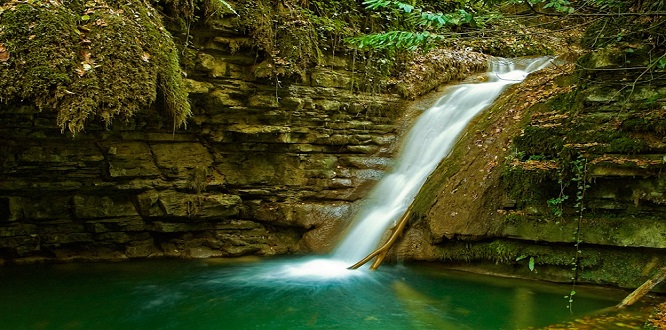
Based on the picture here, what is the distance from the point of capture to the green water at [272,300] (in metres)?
4.79

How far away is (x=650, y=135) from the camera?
4.93 m

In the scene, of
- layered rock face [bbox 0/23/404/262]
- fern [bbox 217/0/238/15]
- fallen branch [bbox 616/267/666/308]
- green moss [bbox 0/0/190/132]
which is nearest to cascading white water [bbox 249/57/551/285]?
layered rock face [bbox 0/23/404/262]

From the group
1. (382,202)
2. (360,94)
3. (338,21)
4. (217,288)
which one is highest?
(338,21)

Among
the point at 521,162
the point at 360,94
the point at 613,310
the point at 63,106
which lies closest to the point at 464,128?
the point at 360,94

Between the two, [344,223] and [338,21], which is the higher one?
[338,21]

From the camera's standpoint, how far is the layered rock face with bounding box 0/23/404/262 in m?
6.78

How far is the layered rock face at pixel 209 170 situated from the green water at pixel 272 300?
0.88 meters

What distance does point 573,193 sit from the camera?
5371 millimetres

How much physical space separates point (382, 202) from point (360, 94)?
2058 millimetres

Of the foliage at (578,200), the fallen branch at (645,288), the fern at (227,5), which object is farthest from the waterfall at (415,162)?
the fern at (227,5)

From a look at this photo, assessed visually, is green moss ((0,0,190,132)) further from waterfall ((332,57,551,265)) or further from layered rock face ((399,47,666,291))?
layered rock face ((399,47,666,291))

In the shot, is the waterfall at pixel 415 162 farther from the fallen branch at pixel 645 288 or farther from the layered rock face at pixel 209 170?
the fallen branch at pixel 645 288

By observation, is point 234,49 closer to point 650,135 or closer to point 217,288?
point 217,288

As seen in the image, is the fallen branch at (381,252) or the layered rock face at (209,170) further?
the layered rock face at (209,170)
